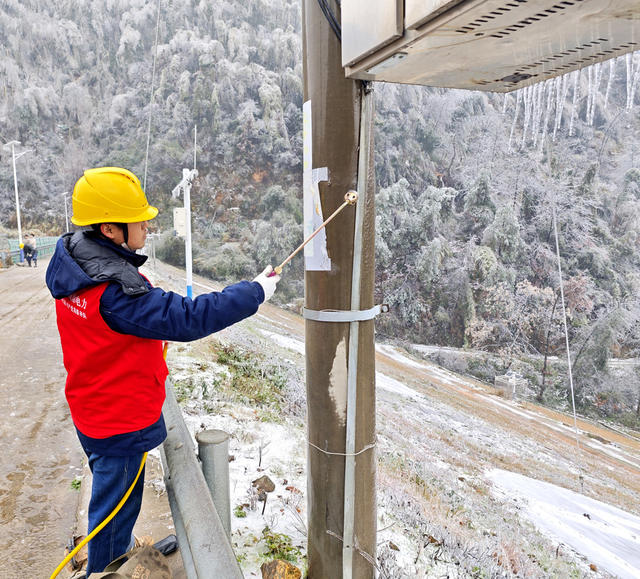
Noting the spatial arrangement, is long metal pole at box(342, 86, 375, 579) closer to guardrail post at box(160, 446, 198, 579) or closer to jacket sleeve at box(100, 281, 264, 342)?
jacket sleeve at box(100, 281, 264, 342)

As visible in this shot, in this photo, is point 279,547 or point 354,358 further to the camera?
point 279,547

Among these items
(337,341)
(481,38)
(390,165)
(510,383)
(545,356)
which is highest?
(390,165)

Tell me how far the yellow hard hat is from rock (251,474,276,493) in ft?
6.95

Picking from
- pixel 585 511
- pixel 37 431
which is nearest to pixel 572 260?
pixel 585 511

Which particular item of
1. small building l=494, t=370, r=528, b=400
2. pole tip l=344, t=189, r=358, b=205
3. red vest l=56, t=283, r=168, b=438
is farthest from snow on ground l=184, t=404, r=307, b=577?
small building l=494, t=370, r=528, b=400

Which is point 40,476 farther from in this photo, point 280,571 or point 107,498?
point 280,571

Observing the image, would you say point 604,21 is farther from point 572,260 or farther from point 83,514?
point 572,260

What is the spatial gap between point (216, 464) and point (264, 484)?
5.49 feet

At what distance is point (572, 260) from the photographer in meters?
27.0

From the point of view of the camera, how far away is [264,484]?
10.5ft

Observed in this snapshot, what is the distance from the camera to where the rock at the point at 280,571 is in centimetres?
216

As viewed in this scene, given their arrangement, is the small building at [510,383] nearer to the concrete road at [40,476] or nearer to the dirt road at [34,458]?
the dirt road at [34,458]

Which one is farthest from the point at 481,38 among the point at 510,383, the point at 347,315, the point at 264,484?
the point at 510,383

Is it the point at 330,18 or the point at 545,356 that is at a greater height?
the point at 330,18
